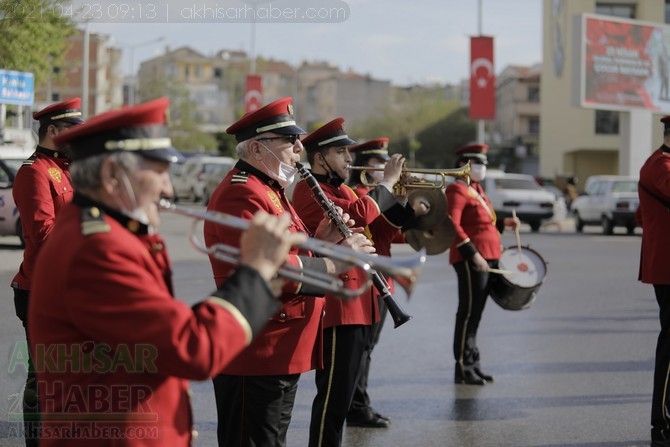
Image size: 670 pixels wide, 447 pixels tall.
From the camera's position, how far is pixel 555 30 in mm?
63094

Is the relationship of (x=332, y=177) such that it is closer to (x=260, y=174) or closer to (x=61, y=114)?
(x=260, y=174)

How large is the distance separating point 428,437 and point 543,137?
64079 millimetres

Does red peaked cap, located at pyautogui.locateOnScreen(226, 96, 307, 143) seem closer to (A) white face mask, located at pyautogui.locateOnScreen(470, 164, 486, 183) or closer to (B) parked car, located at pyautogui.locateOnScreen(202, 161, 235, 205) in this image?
(A) white face mask, located at pyautogui.locateOnScreen(470, 164, 486, 183)

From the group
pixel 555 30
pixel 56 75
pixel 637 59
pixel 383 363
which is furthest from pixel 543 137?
pixel 383 363

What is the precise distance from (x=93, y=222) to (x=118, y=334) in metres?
0.32

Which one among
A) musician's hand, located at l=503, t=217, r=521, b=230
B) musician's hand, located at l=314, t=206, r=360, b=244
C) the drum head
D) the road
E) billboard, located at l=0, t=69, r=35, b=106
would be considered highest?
billboard, located at l=0, t=69, r=35, b=106

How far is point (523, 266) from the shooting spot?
31.2ft

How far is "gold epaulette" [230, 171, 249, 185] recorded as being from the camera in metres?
4.85

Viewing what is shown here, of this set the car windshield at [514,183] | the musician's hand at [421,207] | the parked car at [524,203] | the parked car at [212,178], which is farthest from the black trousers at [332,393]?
the parked car at [212,178]

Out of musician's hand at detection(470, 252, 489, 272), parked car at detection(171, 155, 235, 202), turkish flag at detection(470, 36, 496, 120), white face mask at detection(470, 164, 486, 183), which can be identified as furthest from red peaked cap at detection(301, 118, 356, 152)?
parked car at detection(171, 155, 235, 202)

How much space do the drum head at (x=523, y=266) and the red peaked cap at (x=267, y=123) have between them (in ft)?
15.4

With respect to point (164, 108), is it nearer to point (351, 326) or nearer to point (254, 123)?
point (254, 123)

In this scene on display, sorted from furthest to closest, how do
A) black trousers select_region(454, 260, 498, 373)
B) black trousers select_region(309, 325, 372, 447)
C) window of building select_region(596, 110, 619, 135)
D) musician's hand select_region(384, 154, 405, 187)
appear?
window of building select_region(596, 110, 619, 135), black trousers select_region(454, 260, 498, 373), musician's hand select_region(384, 154, 405, 187), black trousers select_region(309, 325, 372, 447)

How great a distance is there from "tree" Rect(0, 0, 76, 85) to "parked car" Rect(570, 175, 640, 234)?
1493 centimetres
